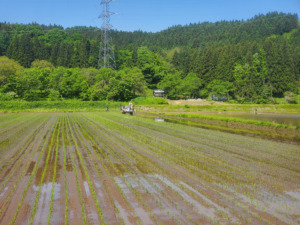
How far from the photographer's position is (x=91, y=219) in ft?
14.0

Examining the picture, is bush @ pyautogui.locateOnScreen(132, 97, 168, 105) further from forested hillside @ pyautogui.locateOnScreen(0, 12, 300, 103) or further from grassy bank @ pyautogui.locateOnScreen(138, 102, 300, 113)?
grassy bank @ pyautogui.locateOnScreen(138, 102, 300, 113)

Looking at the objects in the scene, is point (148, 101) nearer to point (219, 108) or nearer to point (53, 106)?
point (219, 108)

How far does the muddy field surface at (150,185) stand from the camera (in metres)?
4.42

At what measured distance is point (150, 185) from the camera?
235 inches

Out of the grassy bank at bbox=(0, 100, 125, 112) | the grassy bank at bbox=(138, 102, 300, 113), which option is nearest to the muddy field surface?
the grassy bank at bbox=(138, 102, 300, 113)

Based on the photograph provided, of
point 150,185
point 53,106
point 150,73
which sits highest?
point 150,73

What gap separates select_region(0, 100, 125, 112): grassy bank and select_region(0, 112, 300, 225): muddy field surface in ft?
127

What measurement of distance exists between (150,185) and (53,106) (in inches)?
1822

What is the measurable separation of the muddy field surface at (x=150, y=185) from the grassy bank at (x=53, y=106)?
38.8 metres

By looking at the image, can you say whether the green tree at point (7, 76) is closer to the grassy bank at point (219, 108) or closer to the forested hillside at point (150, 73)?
the forested hillside at point (150, 73)

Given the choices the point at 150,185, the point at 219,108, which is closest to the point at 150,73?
the point at 219,108

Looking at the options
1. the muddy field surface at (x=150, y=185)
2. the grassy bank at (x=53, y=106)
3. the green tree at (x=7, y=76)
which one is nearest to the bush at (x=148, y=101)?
the grassy bank at (x=53, y=106)

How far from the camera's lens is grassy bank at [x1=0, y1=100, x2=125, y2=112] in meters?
44.9

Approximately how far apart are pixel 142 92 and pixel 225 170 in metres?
54.8
